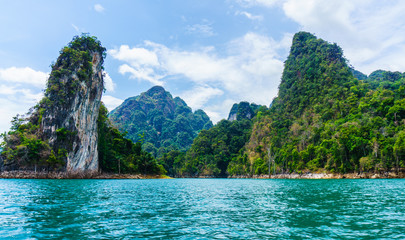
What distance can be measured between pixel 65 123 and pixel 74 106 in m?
4.67

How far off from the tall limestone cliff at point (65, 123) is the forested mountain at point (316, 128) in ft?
211

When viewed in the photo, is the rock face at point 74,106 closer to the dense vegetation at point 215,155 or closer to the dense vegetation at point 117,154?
the dense vegetation at point 117,154

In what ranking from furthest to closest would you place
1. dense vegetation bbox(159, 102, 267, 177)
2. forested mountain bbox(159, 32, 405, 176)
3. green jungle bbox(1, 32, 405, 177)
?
dense vegetation bbox(159, 102, 267, 177), forested mountain bbox(159, 32, 405, 176), green jungle bbox(1, 32, 405, 177)

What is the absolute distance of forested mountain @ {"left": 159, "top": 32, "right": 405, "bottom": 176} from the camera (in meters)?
65.1

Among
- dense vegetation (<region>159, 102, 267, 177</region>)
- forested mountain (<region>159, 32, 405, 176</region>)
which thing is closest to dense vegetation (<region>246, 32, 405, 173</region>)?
forested mountain (<region>159, 32, 405, 176</region>)

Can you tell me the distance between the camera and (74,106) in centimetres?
6450

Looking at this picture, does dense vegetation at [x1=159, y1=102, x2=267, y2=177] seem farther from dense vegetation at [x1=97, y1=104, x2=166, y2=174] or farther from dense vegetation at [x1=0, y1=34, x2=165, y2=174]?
dense vegetation at [x1=0, y1=34, x2=165, y2=174]

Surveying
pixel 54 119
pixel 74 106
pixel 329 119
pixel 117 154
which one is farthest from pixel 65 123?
pixel 329 119

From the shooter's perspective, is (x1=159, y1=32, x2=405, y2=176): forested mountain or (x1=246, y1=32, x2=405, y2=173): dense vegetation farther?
(x1=159, y1=32, x2=405, y2=176): forested mountain

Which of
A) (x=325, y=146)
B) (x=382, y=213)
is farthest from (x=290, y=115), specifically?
(x=382, y=213)

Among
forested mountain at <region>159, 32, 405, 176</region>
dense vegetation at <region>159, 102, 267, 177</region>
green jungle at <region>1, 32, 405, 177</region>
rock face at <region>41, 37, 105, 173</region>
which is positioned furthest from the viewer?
dense vegetation at <region>159, 102, 267, 177</region>

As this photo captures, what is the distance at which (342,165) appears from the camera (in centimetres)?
6788

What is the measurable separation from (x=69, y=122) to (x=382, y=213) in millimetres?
65976

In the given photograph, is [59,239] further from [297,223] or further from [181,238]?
[297,223]
